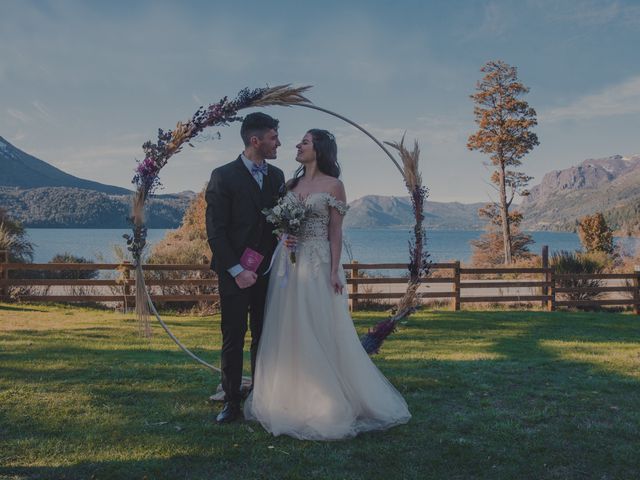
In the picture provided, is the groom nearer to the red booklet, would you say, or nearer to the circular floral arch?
the red booklet

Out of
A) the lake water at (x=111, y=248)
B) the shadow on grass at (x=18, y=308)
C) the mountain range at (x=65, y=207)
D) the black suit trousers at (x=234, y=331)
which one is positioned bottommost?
the shadow on grass at (x=18, y=308)

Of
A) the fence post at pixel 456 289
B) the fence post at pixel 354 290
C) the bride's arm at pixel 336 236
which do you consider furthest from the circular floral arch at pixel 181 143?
the fence post at pixel 456 289

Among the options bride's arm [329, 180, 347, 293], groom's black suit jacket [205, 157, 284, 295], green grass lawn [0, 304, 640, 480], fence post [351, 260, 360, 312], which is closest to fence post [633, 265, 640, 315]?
green grass lawn [0, 304, 640, 480]

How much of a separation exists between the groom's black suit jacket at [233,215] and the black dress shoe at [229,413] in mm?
929

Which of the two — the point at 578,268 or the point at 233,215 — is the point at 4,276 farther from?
the point at 578,268

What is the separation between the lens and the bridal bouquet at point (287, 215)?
13.8 ft

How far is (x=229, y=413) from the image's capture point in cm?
432

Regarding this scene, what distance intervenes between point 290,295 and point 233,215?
2.64 feet

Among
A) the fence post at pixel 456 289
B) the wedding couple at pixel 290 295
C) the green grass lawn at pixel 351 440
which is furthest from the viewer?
the fence post at pixel 456 289

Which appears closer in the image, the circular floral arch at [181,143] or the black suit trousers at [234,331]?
the black suit trousers at [234,331]

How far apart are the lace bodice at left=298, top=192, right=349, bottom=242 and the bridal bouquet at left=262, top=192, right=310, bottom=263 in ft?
0.26

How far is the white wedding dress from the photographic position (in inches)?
160

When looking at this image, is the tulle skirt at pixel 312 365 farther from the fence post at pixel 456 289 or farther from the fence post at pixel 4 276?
the fence post at pixel 4 276

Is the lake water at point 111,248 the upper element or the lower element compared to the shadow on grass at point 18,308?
upper
